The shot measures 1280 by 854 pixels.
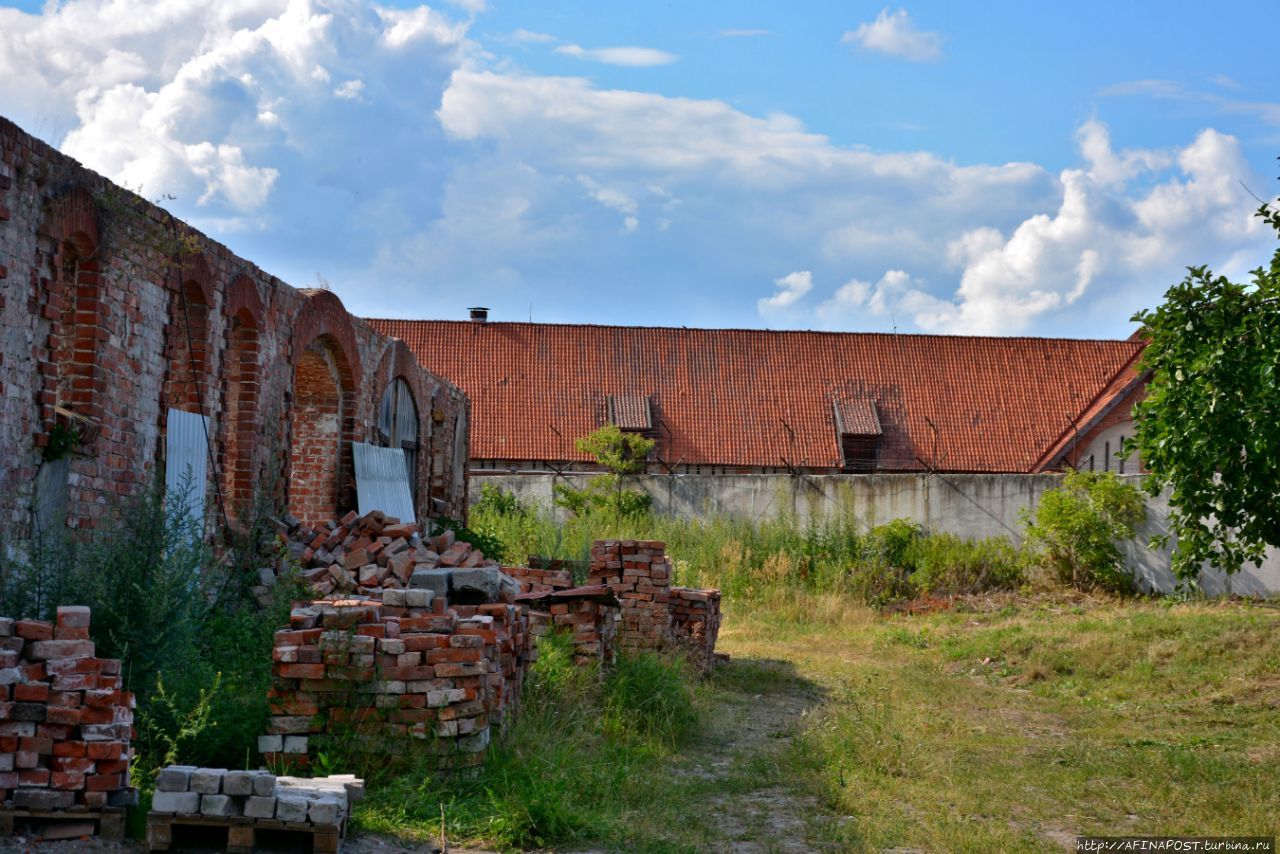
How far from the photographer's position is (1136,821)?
24.1 ft

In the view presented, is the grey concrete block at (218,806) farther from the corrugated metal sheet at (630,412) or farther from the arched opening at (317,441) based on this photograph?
the corrugated metal sheet at (630,412)

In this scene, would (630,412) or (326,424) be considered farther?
(630,412)

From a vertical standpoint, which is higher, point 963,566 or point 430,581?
point 430,581

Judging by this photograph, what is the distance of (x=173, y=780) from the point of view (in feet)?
18.4

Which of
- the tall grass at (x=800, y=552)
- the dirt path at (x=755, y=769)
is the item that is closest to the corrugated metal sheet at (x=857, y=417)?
the tall grass at (x=800, y=552)

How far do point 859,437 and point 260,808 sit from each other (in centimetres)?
2682

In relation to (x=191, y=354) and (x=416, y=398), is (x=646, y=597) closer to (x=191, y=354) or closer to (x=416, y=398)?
(x=191, y=354)

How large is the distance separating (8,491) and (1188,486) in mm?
9079

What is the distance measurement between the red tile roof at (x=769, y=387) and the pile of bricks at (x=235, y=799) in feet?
80.3

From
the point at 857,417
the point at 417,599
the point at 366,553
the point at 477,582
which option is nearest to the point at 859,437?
the point at 857,417

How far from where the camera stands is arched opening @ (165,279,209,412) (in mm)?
10578

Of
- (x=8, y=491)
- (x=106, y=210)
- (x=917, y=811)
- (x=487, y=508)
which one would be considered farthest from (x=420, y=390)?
(x=917, y=811)

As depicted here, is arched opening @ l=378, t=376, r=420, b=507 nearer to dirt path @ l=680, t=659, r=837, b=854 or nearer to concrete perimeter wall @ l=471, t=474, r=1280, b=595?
dirt path @ l=680, t=659, r=837, b=854

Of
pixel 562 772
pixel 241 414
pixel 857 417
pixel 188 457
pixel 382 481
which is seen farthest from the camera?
pixel 857 417
